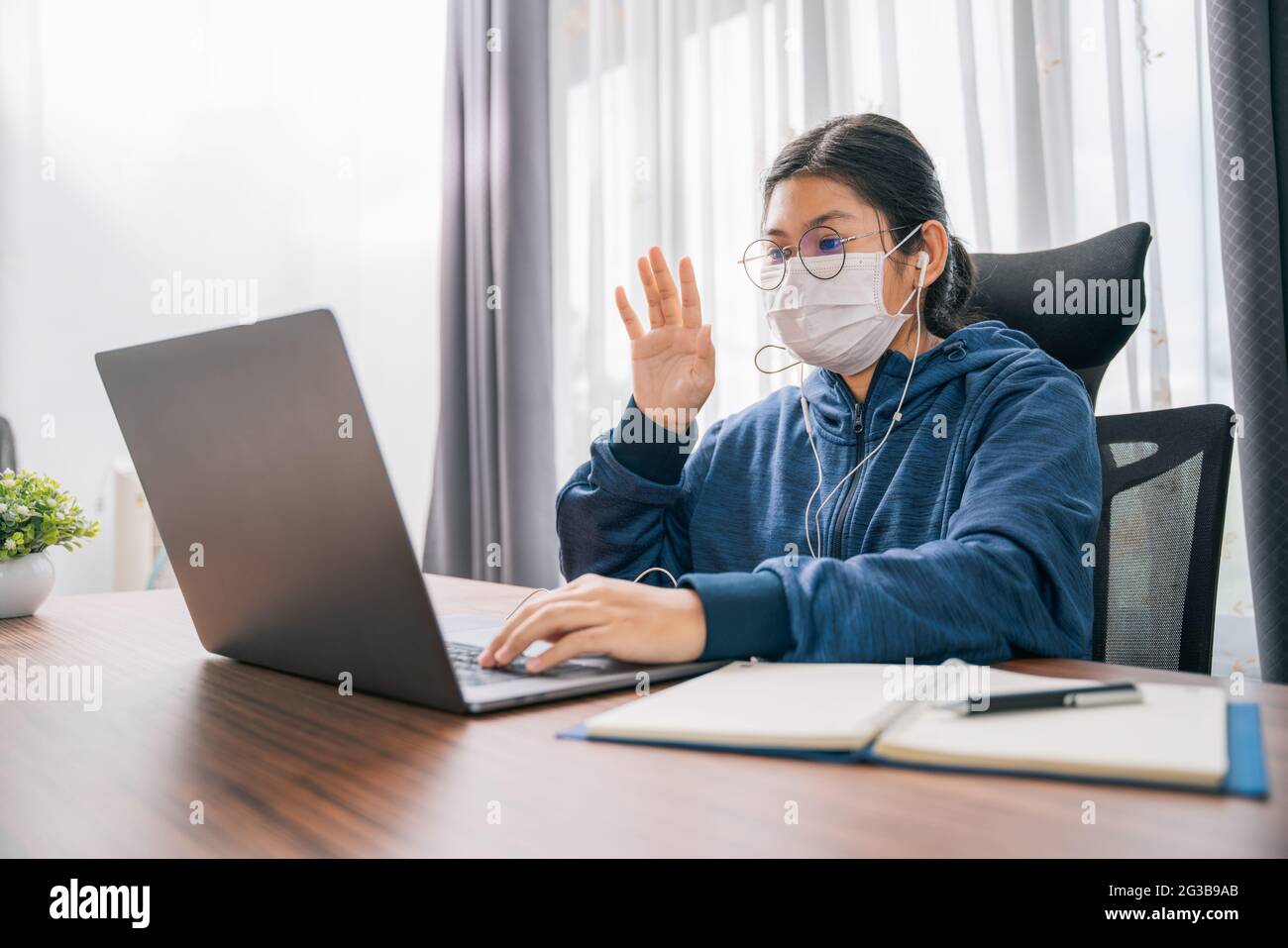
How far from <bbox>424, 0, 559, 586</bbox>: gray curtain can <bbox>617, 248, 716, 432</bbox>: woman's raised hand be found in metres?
1.54

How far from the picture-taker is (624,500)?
3.82 ft

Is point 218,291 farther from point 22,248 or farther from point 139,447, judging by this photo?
point 139,447

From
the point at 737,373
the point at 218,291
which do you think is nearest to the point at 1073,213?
the point at 737,373

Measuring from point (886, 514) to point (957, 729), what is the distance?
0.61 metres

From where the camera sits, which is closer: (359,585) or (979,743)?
(979,743)

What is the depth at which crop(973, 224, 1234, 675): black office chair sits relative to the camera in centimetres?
101

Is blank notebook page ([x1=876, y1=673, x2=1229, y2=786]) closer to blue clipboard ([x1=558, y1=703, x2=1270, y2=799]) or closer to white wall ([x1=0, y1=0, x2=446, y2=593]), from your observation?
blue clipboard ([x1=558, y1=703, x2=1270, y2=799])

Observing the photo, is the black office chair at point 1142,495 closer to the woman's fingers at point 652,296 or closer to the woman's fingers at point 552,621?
the woman's fingers at point 652,296

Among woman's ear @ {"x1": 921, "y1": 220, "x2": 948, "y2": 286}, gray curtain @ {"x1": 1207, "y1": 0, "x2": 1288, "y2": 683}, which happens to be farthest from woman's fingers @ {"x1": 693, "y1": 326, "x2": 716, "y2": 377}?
gray curtain @ {"x1": 1207, "y1": 0, "x2": 1288, "y2": 683}

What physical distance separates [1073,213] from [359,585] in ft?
5.43

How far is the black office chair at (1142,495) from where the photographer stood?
1.01 metres
